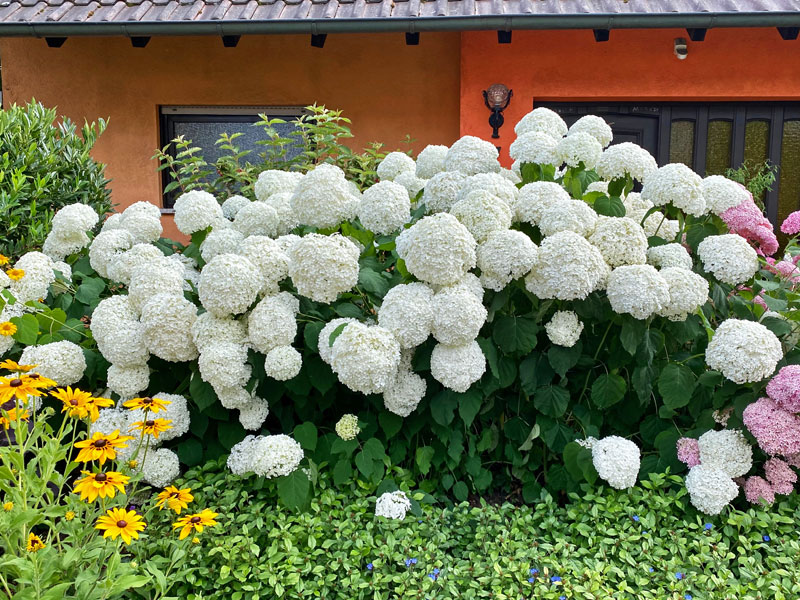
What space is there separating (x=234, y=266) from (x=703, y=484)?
1.83m

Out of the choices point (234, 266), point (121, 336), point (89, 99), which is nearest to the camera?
point (234, 266)

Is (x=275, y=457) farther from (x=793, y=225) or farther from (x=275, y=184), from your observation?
(x=793, y=225)

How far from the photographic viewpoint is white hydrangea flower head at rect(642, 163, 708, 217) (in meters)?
2.53

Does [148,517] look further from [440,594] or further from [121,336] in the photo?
[440,594]

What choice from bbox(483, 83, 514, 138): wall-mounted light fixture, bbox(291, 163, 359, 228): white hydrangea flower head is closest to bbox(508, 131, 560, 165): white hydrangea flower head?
bbox(291, 163, 359, 228): white hydrangea flower head

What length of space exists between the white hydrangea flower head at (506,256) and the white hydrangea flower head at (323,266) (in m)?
0.46

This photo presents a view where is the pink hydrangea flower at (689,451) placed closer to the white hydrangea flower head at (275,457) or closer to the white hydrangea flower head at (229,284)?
the white hydrangea flower head at (275,457)

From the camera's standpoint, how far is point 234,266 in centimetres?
230

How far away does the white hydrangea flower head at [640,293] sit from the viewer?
88.2 inches

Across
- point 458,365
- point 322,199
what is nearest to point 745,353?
point 458,365

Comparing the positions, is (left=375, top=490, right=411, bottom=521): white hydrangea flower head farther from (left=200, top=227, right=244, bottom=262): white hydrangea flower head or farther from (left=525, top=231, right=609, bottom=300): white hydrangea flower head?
(left=200, top=227, right=244, bottom=262): white hydrangea flower head

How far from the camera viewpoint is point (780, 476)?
245 centimetres

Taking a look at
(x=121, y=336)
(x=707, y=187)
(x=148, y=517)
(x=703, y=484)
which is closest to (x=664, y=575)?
(x=703, y=484)

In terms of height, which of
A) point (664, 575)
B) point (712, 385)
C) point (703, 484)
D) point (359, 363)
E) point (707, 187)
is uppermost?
point (707, 187)
